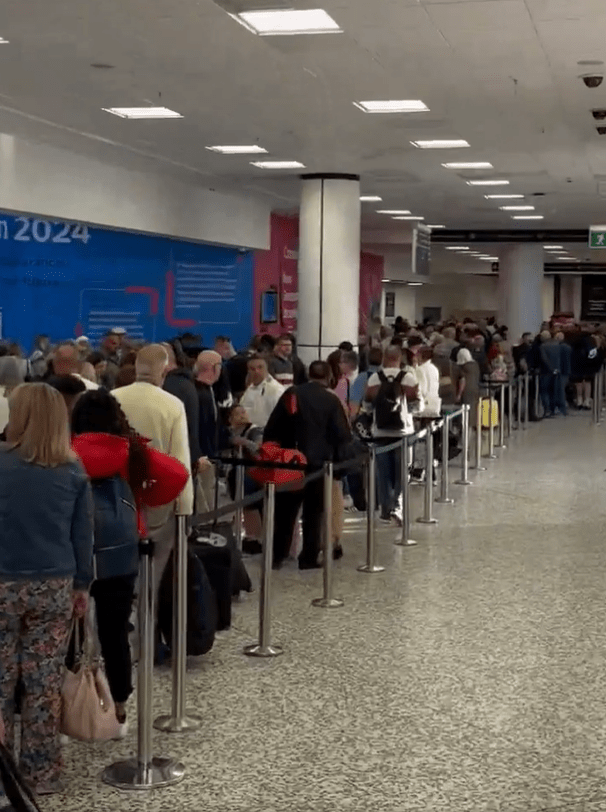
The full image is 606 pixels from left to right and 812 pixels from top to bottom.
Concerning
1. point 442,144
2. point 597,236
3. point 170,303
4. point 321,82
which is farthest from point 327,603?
point 597,236

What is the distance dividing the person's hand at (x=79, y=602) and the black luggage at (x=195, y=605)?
4.64 ft

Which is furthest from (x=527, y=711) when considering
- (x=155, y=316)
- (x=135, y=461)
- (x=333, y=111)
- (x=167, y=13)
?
(x=155, y=316)

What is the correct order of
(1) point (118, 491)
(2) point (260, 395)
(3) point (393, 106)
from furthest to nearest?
(3) point (393, 106), (2) point (260, 395), (1) point (118, 491)

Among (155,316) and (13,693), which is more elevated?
(155,316)

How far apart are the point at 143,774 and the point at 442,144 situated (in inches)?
466

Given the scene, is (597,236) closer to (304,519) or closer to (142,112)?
(142,112)

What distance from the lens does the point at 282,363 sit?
1380cm

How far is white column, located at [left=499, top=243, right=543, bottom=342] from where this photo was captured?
3372cm

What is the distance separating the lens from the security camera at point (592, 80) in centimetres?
1090

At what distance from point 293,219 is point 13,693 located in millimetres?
23182

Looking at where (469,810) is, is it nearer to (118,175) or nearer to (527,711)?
(527,711)

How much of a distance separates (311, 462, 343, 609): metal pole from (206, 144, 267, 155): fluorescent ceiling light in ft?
28.7

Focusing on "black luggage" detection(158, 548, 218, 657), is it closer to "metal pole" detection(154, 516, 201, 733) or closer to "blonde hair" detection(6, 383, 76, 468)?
"metal pole" detection(154, 516, 201, 733)

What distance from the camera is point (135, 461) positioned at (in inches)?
222
